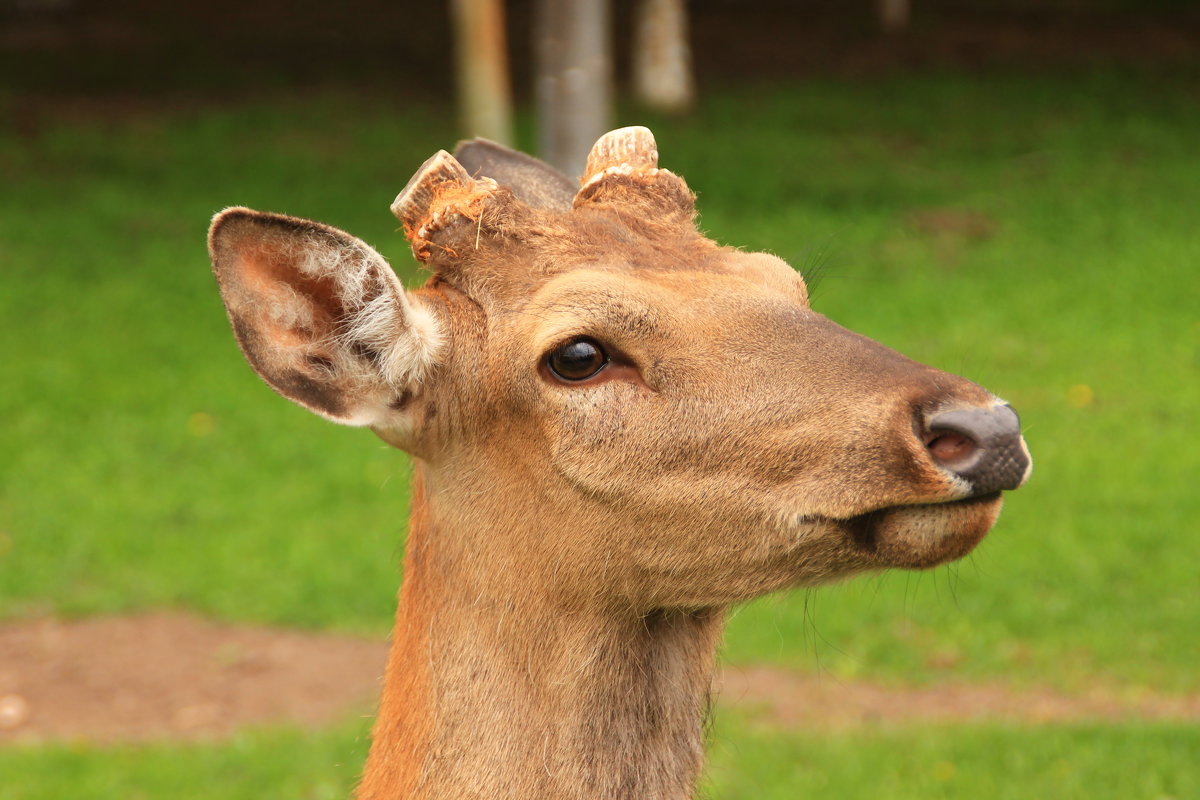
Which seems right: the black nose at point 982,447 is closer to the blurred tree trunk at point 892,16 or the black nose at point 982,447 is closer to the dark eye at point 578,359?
the dark eye at point 578,359

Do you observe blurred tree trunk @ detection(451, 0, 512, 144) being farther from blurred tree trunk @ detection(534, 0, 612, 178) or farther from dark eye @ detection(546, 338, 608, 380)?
dark eye @ detection(546, 338, 608, 380)

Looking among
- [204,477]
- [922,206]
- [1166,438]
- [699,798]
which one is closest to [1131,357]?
[1166,438]

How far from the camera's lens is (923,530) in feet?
10.5

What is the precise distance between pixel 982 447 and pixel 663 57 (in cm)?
1829

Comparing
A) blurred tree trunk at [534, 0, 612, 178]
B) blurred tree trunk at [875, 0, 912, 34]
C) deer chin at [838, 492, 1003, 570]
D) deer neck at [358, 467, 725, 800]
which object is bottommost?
deer neck at [358, 467, 725, 800]

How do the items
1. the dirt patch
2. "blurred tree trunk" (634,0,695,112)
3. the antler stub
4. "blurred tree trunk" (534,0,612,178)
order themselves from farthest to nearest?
"blurred tree trunk" (634,0,695,112) < "blurred tree trunk" (534,0,612,178) < the dirt patch < the antler stub

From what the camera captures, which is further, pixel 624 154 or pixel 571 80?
pixel 571 80

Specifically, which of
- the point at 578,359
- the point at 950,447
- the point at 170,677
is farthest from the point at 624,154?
the point at 170,677

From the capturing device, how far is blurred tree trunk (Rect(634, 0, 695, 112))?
20703mm

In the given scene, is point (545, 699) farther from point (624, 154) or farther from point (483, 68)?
point (483, 68)

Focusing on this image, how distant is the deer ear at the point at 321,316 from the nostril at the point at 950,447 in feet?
4.09

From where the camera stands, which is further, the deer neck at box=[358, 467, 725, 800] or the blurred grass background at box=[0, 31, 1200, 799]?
the blurred grass background at box=[0, 31, 1200, 799]

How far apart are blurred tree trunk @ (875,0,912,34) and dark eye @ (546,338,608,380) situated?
73.3 feet

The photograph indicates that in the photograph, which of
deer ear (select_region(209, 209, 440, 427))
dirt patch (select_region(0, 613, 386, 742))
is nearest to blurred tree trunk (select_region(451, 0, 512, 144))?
dirt patch (select_region(0, 613, 386, 742))
